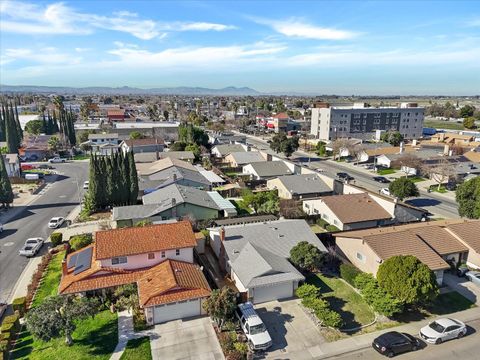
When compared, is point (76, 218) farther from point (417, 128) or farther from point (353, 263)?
point (417, 128)

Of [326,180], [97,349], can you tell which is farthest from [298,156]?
[97,349]

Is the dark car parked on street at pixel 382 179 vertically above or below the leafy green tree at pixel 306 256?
below

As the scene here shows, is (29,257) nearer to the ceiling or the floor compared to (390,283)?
nearer to the floor

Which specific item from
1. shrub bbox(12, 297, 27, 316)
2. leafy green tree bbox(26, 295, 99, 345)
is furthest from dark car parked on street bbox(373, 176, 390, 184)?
shrub bbox(12, 297, 27, 316)

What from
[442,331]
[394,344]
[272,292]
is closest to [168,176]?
[272,292]

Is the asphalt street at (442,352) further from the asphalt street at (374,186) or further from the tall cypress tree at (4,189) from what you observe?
the tall cypress tree at (4,189)

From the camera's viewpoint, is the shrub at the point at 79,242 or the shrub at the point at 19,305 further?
the shrub at the point at 79,242

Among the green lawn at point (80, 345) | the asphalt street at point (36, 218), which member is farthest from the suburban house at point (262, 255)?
the asphalt street at point (36, 218)

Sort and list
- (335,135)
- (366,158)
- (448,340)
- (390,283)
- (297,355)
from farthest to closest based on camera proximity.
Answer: (335,135) < (366,158) < (390,283) < (448,340) < (297,355)
